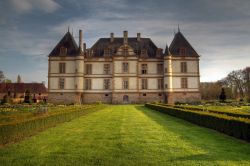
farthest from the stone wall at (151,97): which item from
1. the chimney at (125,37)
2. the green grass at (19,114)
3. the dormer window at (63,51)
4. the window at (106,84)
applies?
the green grass at (19,114)

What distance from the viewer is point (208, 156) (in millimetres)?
7574

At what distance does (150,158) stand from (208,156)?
5.59 feet

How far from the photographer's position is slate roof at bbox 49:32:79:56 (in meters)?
47.5

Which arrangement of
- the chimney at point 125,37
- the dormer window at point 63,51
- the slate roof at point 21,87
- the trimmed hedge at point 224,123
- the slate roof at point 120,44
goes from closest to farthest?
1. the trimmed hedge at point 224,123
2. the dormer window at point 63,51
3. the chimney at point 125,37
4. the slate roof at point 120,44
5. the slate roof at point 21,87

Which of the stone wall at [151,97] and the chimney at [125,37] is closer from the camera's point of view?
the stone wall at [151,97]

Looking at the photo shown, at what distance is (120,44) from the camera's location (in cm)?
4978

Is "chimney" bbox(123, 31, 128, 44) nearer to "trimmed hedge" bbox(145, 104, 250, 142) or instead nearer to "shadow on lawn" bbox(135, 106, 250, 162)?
"trimmed hedge" bbox(145, 104, 250, 142)

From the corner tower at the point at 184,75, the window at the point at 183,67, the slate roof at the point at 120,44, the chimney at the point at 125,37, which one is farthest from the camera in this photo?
the slate roof at the point at 120,44

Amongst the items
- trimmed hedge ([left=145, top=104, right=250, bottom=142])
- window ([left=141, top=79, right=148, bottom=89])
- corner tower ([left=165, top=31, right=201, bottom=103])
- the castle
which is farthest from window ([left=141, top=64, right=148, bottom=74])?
trimmed hedge ([left=145, top=104, right=250, bottom=142])

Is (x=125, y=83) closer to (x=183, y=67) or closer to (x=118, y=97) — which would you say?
(x=118, y=97)

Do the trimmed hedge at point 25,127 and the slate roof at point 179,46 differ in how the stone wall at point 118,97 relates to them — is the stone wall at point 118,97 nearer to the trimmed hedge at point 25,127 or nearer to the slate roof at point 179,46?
the slate roof at point 179,46

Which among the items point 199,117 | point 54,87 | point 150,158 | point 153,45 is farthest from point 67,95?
point 150,158

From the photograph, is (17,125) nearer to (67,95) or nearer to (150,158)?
(150,158)

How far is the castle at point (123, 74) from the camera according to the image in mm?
46906
